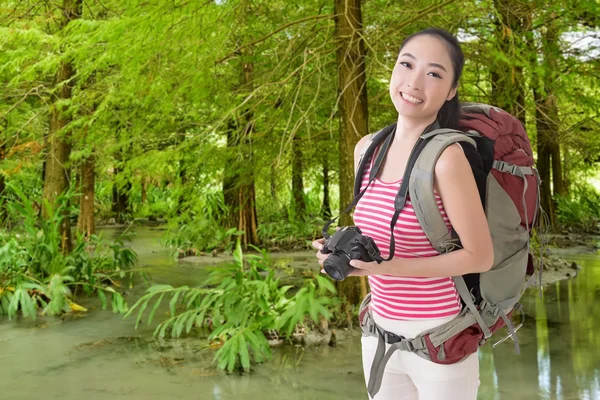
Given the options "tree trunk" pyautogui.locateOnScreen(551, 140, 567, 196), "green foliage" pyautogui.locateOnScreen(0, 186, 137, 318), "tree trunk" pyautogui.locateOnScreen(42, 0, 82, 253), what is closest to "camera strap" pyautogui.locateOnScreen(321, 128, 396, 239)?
"green foliage" pyautogui.locateOnScreen(0, 186, 137, 318)

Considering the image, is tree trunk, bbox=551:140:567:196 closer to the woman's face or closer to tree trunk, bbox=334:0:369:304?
tree trunk, bbox=334:0:369:304

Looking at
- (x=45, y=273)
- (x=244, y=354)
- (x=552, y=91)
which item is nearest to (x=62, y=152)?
(x=45, y=273)

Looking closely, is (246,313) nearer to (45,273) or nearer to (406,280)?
(45,273)

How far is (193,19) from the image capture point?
20.9 feet

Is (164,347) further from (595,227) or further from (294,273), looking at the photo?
(595,227)

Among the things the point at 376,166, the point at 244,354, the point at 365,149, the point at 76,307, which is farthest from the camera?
the point at 76,307

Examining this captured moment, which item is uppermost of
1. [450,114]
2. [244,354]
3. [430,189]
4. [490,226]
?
[450,114]

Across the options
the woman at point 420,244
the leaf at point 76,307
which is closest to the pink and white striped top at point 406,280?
the woman at point 420,244

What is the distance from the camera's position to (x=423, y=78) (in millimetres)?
1855

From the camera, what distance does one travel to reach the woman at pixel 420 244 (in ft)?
5.73

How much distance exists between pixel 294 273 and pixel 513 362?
5.58 m

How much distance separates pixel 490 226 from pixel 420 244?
20 centimetres

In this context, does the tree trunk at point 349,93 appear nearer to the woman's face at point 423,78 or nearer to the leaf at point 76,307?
the leaf at point 76,307

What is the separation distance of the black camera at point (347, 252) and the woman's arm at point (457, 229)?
3cm
